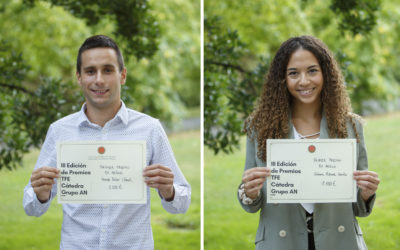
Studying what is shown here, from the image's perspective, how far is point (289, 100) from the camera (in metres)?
2.07

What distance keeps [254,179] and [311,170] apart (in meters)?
0.26

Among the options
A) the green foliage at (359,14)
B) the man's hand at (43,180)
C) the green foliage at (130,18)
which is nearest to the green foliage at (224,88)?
the green foliage at (130,18)

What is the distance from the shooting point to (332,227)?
188 cm

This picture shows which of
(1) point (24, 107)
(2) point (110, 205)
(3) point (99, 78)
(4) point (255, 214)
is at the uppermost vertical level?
(1) point (24, 107)

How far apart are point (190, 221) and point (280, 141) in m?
3.95

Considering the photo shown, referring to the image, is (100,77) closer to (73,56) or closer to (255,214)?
(255,214)

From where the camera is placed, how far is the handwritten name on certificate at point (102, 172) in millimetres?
1920

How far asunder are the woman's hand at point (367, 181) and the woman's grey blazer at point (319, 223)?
70 millimetres

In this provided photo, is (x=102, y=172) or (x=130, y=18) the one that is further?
(x=130, y=18)

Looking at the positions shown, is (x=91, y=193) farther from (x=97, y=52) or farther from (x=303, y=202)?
(x=303, y=202)

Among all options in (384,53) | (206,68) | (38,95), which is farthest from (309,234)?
(384,53)

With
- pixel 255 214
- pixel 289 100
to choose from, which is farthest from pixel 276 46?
pixel 289 100

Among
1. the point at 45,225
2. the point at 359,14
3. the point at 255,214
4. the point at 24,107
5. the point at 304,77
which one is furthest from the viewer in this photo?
the point at 45,225

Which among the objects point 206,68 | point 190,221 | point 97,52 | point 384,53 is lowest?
point 190,221
